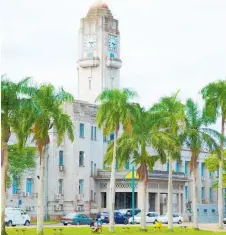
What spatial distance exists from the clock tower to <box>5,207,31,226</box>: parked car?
4065cm

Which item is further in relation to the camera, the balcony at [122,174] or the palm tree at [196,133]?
the balcony at [122,174]

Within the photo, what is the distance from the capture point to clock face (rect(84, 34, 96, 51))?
325 feet

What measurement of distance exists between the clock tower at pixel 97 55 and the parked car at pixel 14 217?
4065 centimetres

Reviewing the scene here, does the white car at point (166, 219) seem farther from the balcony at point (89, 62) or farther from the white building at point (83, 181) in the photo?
the balcony at point (89, 62)

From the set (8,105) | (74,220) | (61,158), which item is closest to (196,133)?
(74,220)

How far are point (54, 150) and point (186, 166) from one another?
25.8 meters

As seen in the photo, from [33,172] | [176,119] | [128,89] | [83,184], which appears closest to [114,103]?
[128,89]

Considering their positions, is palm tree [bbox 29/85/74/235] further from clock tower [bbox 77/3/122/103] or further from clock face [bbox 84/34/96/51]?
clock face [bbox 84/34/96/51]

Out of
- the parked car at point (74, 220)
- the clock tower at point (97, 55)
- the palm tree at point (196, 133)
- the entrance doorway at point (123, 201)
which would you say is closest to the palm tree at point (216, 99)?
the palm tree at point (196, 133)

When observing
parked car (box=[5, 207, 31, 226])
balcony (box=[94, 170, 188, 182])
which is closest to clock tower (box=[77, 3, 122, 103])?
balcony (box=[94, 170, 188, 182])

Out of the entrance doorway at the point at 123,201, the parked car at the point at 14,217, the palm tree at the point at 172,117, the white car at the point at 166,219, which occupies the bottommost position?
the white car at the point at 166,219

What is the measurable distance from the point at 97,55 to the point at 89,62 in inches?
59.5

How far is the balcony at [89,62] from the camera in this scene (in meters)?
98.4

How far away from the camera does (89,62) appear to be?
324 feet
